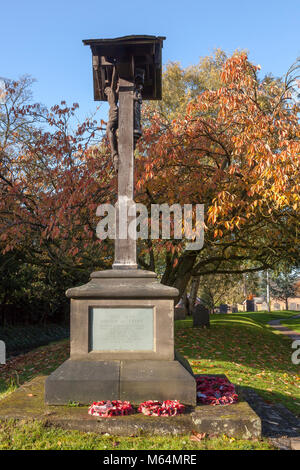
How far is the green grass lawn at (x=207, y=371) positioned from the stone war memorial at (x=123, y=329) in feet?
2.39

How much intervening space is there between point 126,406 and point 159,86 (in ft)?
18.4

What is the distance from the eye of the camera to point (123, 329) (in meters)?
5.50

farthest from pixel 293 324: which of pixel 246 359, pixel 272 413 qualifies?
pixel 272 413

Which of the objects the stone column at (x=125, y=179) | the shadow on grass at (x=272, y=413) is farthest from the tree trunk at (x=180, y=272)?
the stone column at (x=125, y=179)

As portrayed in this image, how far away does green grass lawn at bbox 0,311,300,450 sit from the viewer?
420 centimetres

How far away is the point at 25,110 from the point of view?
12.3m

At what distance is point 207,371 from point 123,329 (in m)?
4.73

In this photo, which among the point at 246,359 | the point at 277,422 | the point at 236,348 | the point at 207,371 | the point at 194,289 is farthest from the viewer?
the point at 194,289

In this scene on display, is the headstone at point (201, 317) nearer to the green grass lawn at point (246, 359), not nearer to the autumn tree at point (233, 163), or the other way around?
the green grass lawn at point (246, 359)

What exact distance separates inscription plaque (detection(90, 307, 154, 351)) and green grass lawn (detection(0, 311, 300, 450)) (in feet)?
4.22

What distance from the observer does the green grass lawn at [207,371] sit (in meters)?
4.20

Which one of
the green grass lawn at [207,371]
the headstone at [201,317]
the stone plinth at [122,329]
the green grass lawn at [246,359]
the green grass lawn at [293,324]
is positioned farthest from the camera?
the green grass lawn at [293,324]

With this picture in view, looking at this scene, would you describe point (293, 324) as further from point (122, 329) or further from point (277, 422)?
point (122, 329)

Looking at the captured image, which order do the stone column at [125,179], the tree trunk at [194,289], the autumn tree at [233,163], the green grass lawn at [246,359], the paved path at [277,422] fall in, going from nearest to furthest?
1. the paved path at [277,422]
2. the stone column at [125,179]
3. the autumn tree at [233,163]
4. the green grass lawn at [246,359]
5. the tree trunk at [194,289]
